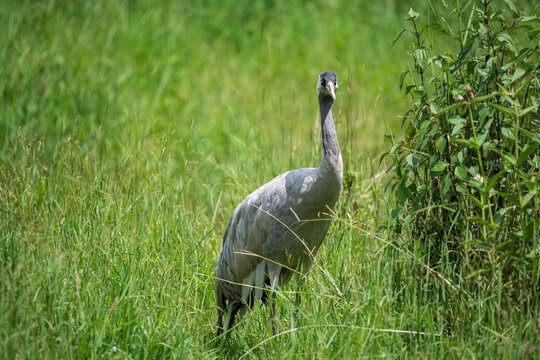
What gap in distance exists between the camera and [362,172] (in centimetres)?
493

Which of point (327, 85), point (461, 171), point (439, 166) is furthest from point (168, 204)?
point (461, 171)

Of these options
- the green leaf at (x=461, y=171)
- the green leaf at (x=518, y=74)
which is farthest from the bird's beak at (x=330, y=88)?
the green leaf at (x=518, y=74)

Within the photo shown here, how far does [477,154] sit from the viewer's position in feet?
10.7

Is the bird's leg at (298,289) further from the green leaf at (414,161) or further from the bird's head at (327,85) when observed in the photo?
the bird's head at (327,85)

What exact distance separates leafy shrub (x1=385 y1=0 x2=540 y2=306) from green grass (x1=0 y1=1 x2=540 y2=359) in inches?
8.6

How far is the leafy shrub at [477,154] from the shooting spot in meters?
3.01

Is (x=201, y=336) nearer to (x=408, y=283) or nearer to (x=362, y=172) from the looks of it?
(x=408, y=283)

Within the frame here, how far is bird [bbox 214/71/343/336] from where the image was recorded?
372 centimetres

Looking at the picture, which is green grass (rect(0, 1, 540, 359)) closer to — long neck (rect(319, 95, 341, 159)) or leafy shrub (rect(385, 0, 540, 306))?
leafy shrub (rect(385, 0, 540, 306))

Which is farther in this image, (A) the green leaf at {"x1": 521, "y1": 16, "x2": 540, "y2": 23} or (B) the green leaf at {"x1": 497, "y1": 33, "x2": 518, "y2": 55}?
(B) the green leaf at {"x1": 497, "y1": 33, "x2": 518, "y2": 55}

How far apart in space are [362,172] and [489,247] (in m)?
2.02

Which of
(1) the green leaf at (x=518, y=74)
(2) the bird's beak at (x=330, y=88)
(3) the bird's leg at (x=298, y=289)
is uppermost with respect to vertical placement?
(1) the green leaf at (x=518, y=74)

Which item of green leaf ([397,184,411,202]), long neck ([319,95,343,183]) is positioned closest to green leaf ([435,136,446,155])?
green leaf ([397,184,411,202])

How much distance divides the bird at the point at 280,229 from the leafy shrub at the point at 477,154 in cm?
48
